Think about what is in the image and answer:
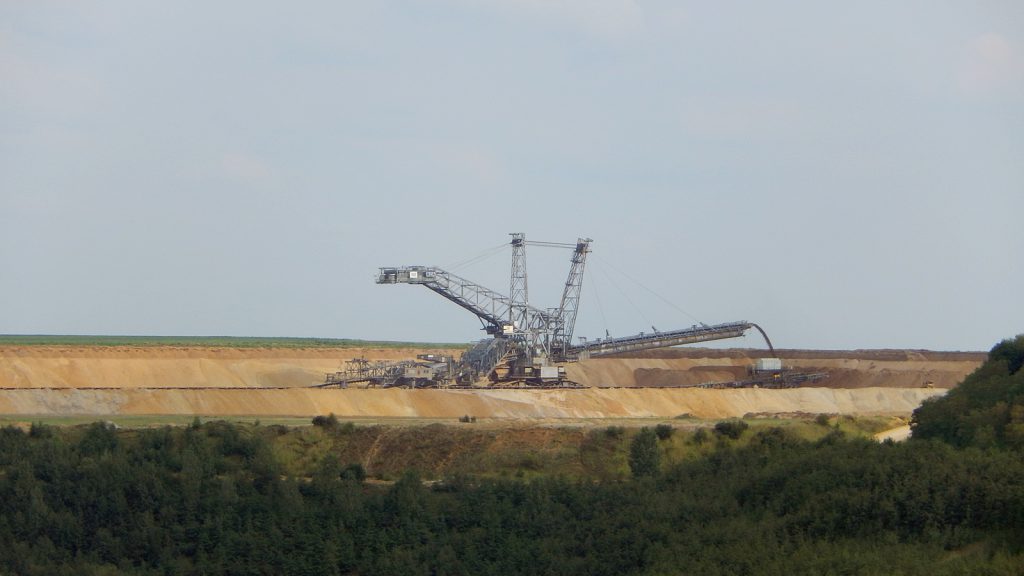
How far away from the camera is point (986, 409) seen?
118 ft

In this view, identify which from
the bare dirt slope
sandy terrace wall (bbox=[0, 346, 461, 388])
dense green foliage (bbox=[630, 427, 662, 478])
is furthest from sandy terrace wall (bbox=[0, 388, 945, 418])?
dense green foliage (bbox=[630, 427, 662, 478])

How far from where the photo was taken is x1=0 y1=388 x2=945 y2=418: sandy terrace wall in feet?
217

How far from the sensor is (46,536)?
126 ft

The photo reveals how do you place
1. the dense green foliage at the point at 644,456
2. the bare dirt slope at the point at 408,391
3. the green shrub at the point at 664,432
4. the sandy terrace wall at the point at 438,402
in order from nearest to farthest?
the dense green foliage at the point at 644,456 < the green shrub at the point at 664,432 < the sandy terrace wall at the point at 438,402 < the bare dirt slope at the point at 408,391

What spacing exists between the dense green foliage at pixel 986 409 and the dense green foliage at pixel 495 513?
1746 millimetres

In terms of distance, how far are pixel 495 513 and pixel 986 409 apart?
539 inches

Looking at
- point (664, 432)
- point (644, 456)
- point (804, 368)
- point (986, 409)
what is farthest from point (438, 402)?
point (804, 368)

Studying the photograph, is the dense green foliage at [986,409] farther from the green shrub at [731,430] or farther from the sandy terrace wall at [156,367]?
the sandy terrace wall at [156,367]

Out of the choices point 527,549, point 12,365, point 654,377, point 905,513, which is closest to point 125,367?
point 12,365

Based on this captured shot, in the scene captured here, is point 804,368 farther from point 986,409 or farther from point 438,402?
point 986,409

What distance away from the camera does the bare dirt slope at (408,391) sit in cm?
6744

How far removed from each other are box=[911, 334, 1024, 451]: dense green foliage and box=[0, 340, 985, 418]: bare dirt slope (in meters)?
31.7

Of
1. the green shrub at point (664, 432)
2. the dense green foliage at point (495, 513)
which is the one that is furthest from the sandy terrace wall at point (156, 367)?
the green shrub at point (664, 432)

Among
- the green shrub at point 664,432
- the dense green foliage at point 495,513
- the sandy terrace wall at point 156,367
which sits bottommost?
the dense green foliage at point 495,513
